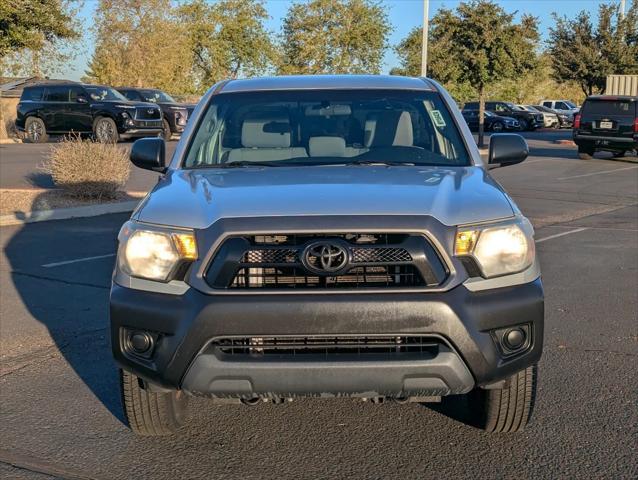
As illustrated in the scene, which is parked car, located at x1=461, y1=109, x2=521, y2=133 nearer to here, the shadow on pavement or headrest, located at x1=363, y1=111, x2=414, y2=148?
the shadow on pavement

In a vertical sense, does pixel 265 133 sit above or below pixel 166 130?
above

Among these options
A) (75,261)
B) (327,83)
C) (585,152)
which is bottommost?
(585,152)

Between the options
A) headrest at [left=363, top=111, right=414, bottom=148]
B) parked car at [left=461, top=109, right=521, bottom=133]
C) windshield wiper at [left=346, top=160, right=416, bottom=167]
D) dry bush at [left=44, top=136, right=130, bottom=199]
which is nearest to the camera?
windshield wiper at [left=346, top=160, right=416, bottom=167]

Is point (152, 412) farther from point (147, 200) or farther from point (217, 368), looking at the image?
point (147, 200)

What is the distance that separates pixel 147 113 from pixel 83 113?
206 centimetres

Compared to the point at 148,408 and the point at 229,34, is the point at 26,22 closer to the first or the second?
the point at 148,408

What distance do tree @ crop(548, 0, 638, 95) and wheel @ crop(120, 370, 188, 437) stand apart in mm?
37198

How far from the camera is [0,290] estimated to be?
7273 mm

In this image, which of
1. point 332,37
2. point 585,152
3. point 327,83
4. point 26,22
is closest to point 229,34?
point 332,37

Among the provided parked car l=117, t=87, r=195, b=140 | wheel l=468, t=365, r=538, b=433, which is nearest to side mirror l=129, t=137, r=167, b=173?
wheel l=468, t=365, r=538, b=433

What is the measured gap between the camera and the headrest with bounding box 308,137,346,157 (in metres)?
4.61

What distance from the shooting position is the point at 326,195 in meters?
3.60

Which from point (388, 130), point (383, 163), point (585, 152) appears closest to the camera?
point (383, 163)

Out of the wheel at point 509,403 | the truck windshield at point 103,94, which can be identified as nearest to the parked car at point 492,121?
the truck windshield at point 103,94
